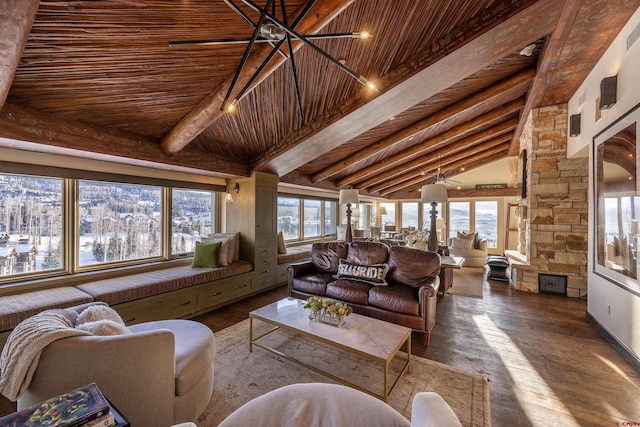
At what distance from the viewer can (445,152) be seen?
22.4 ft

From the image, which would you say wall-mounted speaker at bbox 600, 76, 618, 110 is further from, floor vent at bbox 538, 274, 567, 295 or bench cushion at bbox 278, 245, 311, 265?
bench cushion at bbox 278, 245, 311, 265

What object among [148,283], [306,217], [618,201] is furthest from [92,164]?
[618,201]

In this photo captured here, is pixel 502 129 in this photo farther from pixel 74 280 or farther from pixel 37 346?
pixel 74 280

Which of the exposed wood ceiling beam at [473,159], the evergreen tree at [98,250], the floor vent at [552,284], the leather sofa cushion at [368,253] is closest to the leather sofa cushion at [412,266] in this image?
the leather sofa cushion at [368,253]

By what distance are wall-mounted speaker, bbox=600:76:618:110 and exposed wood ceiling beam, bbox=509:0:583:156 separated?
0.59 metres

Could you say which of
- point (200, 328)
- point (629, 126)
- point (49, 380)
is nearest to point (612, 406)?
point (629, 126)

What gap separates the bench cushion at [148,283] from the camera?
2.80 m

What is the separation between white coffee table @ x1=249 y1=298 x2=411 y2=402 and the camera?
6.36 ft

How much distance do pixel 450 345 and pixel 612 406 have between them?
117cm

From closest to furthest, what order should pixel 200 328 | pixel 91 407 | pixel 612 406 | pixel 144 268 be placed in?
1. pixel 91 407
2. pixel 612 406
3. pixel 200 328
4. pixel 144 268

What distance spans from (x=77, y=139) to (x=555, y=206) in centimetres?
678

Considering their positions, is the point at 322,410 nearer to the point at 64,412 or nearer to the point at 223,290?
the point at 64,412

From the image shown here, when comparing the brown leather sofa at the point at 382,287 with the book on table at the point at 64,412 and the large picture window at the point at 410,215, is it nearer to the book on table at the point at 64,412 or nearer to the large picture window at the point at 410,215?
the book on table at the point at 64,412

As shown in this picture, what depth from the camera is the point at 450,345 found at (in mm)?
2811
